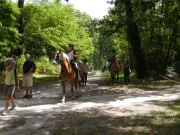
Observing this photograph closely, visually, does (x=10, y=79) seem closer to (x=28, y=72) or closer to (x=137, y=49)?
(x=28, y=72)

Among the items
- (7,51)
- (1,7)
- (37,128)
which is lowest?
(37,128)

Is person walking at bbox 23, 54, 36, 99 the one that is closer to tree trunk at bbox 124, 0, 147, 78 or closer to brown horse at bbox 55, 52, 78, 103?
brown horse at bbox 55, 52, 78, 103

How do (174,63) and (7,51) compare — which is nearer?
(7,51)

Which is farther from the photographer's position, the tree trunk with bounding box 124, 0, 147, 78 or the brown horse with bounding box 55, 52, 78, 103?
the tree trunk with bounding box 124, 0, 147, 78

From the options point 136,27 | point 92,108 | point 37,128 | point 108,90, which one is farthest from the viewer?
point 136,27

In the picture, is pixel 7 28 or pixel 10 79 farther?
pixel 7 28

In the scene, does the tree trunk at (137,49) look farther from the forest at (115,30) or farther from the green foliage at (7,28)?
the green foliage at (7,28)

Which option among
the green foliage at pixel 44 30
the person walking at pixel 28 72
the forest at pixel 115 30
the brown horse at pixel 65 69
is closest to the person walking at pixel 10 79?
the brown horse at pixel 65 69

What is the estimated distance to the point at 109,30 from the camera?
1207 inches

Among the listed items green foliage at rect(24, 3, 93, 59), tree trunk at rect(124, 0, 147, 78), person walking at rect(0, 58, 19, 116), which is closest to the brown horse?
person walking at rect(0, 58, 19, 116)

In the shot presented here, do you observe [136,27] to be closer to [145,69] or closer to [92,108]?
[145,69]

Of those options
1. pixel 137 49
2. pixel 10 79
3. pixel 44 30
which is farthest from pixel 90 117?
pixel 44 30

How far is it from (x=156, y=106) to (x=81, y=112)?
2.84 metres

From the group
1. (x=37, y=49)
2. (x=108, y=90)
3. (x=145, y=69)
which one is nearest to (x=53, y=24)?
(x=37, y=49)
